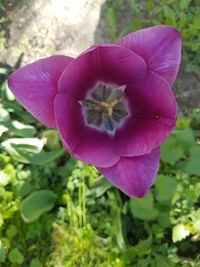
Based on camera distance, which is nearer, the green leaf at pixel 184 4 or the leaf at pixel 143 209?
the leaf at pixel 143 209

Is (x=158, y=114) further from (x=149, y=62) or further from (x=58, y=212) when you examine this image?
(x=58, y=212)

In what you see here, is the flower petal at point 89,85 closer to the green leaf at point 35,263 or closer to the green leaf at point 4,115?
the green leaf at point 4,115

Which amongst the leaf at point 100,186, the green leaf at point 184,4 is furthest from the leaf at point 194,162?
the green leaf at point 184,4

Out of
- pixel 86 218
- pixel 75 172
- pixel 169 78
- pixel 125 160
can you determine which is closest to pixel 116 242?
pixel 86 218

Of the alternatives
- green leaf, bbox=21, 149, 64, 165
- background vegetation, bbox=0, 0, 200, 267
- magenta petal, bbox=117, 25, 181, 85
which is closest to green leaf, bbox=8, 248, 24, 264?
background vegetation, bbox=0, 0, 200, 267

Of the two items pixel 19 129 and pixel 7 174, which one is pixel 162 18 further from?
pixel 7 174

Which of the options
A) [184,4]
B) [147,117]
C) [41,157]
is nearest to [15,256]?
[41,157]

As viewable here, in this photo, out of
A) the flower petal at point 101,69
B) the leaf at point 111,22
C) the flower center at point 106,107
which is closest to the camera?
the flower petal at point 101,69
